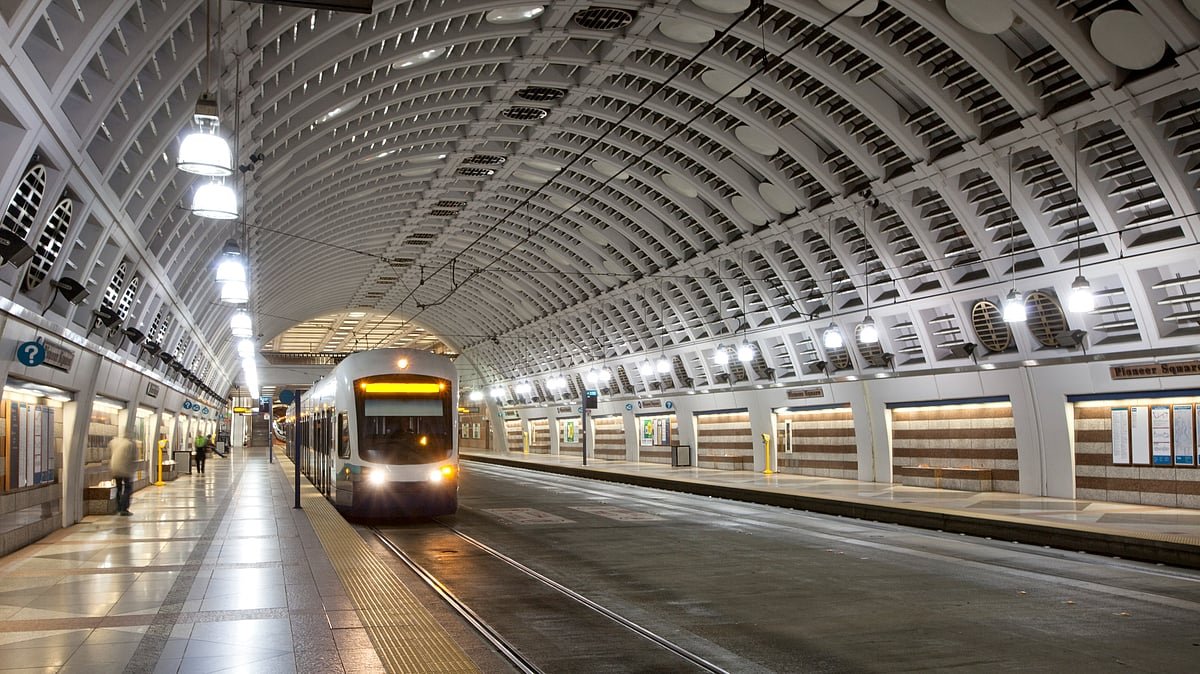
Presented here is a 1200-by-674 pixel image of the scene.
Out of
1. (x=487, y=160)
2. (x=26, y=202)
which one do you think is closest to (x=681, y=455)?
(x=487, y=160)

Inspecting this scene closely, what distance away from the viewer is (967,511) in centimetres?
1895

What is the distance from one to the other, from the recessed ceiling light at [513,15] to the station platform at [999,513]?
40.9ft

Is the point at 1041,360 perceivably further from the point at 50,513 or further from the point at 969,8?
the point at 50,513

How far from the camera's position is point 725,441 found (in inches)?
1474

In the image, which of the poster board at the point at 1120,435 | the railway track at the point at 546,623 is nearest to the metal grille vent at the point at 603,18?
the railway track at the point at 546,623

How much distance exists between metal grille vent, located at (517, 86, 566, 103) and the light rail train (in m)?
9.09

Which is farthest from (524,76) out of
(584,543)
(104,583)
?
(104,583)

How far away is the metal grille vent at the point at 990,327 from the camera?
76.6 feet

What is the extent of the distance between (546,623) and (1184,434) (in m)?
15.3

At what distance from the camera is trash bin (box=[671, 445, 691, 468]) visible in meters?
39.5

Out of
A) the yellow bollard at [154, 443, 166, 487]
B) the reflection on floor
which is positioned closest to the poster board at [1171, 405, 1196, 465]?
the reflection on floor

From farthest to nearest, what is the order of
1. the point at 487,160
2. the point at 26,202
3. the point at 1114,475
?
the point at 487,160, the point at 1114,475, the point at 26,202

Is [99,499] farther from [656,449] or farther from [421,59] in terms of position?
[656,449]

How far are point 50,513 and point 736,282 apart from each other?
2162cm
